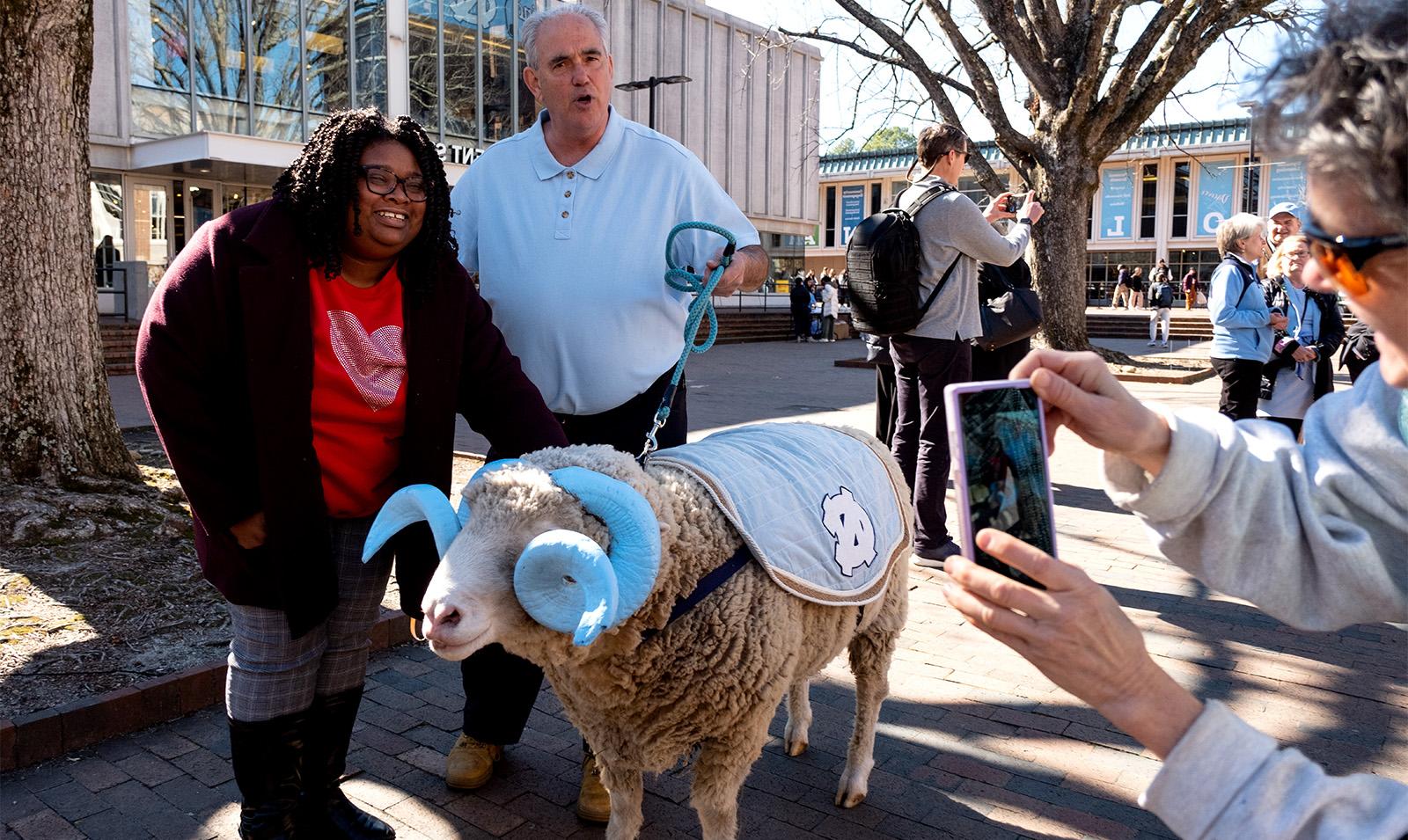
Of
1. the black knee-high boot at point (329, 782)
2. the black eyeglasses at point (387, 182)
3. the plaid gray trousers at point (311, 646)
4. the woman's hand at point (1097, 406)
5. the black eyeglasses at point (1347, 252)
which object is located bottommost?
the black knee-high boot at point (329, 782)

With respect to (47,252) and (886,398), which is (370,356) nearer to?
(47,252)

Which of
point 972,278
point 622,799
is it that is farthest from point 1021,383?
point 972,278

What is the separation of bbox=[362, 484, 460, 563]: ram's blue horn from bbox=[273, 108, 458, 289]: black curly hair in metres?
0.70

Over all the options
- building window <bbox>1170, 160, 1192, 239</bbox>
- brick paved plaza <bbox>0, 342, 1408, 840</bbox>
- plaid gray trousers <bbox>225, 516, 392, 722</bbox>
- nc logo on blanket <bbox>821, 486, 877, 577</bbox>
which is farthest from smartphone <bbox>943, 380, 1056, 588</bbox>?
building window <bbox>1170, 160, 1192, 239</bbox>

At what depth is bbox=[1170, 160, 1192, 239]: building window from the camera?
47.7 m

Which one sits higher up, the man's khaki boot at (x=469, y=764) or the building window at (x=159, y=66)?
the building window at (x=159, y=66)

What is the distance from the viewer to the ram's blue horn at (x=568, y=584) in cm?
196

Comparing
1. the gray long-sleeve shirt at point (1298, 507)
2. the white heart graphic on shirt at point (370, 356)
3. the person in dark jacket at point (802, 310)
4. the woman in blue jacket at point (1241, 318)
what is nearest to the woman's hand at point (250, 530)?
the white heart graphic on shirt at point (370, 356)

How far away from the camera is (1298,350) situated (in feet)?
20.6

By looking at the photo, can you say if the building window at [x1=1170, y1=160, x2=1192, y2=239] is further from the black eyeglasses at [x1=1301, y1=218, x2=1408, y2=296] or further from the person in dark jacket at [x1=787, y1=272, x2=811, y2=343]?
the black eyeglasses at [x1=1301, y1=218, x2=1408, y2=296]

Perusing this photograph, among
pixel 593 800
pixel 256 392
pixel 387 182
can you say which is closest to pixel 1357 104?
Answer: pixel 387 182

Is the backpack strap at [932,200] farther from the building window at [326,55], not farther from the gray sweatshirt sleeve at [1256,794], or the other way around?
the building window at [326,55]

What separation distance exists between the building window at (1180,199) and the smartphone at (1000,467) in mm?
52397

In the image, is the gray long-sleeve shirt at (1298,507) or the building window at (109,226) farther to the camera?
the building window at (109,226)
